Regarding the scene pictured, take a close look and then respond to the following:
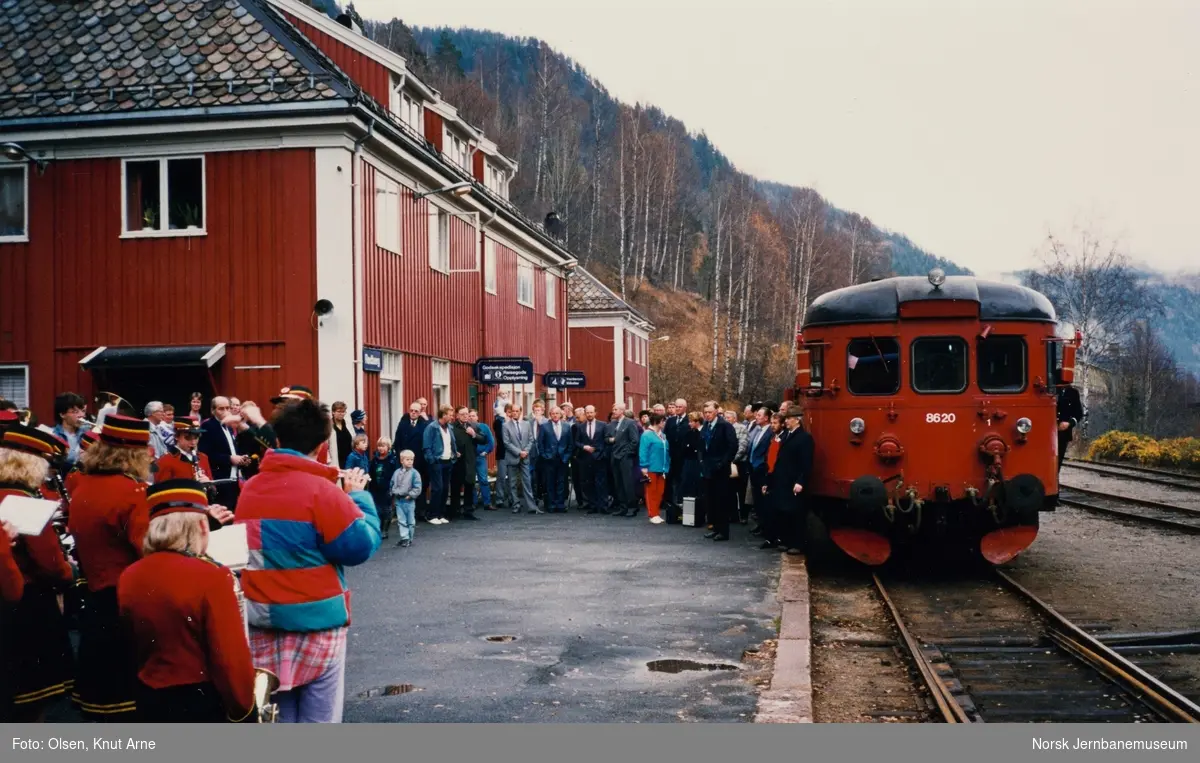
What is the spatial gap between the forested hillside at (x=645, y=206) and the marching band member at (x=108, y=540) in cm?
4523

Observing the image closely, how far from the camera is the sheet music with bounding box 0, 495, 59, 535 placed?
521 centimetres

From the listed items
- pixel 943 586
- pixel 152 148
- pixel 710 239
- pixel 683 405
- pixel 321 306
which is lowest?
pixel 943 586

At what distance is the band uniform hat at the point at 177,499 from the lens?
4.48 metres

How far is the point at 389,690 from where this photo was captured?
7.58 m

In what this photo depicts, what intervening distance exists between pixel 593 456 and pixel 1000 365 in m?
8.91

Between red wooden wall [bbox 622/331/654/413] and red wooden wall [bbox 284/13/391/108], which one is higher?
red wooden wall [bbox 284/13/391/108]

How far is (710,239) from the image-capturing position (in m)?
82.0

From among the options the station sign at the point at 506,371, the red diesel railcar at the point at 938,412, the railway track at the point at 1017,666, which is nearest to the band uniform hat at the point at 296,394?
the railway track at the point at 1017,666

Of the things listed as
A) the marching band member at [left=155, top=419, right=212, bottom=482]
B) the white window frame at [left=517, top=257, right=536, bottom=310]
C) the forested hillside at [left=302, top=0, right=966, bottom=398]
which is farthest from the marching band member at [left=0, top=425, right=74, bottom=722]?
the forested hillside at [left=302, top=0, right=966, bottom=398]

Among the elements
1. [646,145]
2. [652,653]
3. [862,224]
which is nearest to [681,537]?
[652,653]

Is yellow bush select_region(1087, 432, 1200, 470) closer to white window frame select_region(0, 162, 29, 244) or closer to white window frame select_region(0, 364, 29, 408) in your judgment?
white window frame select_region(0, 364, 29, 408)

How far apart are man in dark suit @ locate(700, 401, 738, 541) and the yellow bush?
21.5 m
